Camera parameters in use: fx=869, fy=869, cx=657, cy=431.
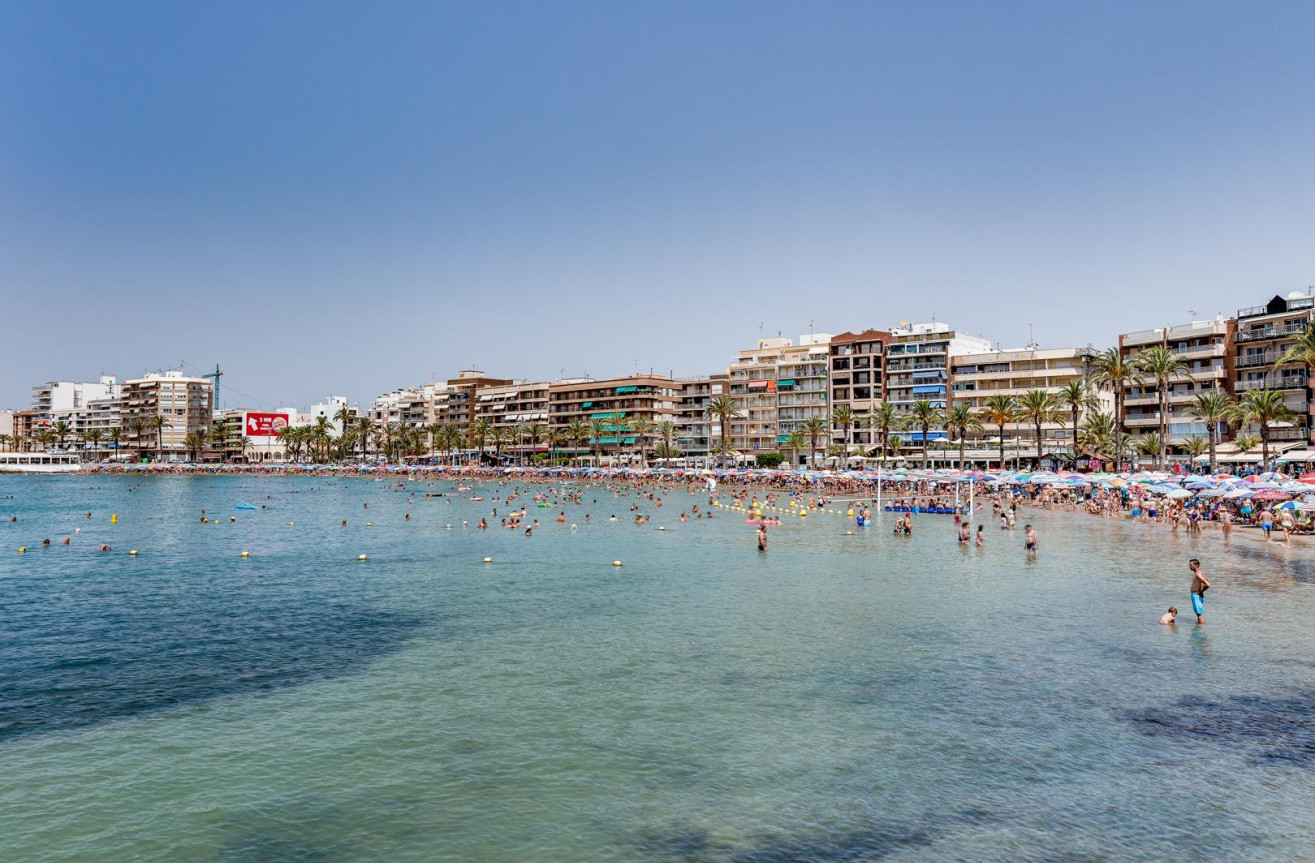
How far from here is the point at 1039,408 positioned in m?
93.8

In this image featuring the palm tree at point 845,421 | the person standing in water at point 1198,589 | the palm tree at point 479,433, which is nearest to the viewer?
the person standing in water at point 1198,589

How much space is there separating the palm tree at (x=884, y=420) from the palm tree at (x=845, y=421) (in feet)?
10.4

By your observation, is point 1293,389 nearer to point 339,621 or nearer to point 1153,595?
point 1153,595

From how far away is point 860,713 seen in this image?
723 inches

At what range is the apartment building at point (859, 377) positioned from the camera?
430 ft

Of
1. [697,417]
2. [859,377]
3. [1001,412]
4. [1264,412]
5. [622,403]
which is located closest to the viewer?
[1264,412]

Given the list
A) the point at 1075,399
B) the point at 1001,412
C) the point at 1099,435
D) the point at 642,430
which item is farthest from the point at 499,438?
the point at 1075,399

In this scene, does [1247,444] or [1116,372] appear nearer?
[1247,444]

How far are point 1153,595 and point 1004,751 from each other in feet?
61.3

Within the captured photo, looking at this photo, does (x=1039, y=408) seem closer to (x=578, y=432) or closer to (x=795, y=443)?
(x=795, y=443)

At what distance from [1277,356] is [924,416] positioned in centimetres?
3692

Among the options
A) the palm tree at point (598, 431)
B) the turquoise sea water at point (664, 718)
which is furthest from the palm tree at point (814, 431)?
the turquoise sea water at point (664, 718)

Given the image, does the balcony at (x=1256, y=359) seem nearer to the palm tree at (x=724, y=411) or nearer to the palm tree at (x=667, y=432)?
the palm tree at (x=724, y=411)

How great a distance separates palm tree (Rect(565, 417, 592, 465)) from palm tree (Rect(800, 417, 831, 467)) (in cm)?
4598
